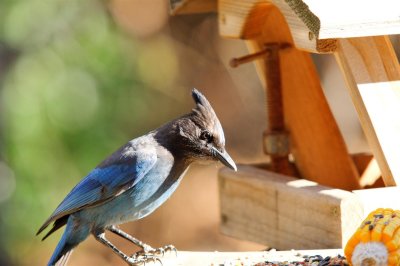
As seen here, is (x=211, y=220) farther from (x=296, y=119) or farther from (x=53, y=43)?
(x=296, y=119)

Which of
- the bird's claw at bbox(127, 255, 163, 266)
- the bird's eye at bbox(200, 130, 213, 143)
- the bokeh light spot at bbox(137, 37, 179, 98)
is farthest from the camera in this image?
the bokeh light spot at bbox(137, 37, 179, 98)

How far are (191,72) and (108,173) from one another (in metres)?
4.55

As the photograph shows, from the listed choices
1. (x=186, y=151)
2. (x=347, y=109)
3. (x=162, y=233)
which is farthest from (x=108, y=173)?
(x=347, y=109)

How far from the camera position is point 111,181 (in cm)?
398

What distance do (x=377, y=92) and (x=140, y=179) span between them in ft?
3.33

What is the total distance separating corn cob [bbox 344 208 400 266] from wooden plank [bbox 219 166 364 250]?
36 cm

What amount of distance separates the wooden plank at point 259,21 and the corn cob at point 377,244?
752 millimetres

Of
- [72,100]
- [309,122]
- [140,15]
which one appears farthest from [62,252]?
[140,15]

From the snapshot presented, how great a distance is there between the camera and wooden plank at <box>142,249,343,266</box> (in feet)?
11.9

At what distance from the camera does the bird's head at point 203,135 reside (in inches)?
153

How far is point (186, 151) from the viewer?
4.01 meters

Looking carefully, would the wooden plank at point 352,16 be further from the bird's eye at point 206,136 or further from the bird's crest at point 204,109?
the bird's eye at point 206,136

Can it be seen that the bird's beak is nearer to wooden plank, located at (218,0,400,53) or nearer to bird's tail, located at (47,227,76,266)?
wooden plank, located at (218,0,400,53)

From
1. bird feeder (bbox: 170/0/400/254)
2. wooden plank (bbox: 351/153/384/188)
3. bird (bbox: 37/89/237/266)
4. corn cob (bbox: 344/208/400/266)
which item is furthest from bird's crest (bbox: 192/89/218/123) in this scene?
wooden plank (bbox: 351/153/384/188)
